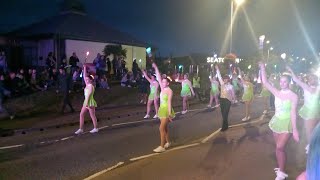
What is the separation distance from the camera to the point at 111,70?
31.6m

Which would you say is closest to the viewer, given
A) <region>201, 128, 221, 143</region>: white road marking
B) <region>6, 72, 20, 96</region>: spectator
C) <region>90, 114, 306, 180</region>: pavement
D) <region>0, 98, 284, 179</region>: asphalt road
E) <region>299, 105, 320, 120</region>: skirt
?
<region>90, 114, 306, 180</region>: pavement

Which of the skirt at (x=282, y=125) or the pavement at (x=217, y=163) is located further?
the pavement at (x=217, y=163)

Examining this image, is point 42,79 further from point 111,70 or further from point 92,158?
point 92,158

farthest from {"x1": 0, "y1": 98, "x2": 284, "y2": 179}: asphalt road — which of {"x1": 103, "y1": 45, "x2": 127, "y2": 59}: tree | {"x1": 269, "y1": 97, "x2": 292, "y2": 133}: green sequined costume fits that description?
{"x1": 103, "y1": 45, "x2": 127, "y2": 59}: tree

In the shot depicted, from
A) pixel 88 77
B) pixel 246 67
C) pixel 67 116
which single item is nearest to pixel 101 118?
pixel 67 116

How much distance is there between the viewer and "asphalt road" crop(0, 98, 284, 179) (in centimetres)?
928

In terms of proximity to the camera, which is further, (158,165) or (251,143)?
(251,143)

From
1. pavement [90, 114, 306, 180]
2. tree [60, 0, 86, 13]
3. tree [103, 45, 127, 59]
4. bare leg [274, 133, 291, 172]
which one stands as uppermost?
tree [60, 0, 86, 13]

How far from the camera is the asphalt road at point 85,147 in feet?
30.5

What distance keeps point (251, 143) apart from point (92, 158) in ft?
15.3

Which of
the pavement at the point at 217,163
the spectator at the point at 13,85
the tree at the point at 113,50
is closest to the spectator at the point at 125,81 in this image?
the tree at the point at 113,50

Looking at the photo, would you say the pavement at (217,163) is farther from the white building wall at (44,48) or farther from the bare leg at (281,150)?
the white building wall at (44,48)

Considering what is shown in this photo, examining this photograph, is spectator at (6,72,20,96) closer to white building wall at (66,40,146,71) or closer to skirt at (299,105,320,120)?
white building wall at (66,40,146,71)

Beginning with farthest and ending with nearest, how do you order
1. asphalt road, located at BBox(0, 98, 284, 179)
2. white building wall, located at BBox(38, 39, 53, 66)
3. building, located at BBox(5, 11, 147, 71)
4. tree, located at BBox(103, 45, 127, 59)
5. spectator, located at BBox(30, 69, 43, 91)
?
1. tree, located at BBox(103, 45, 127, 59)
2. white building wall, located at BBox(38, 39, 53, 66)
3. building, located at BBox(5, 11, 147, 71)
4. spectator, located at BBox(30, 69, 43, 91)
5. asphalt road, located at BBox(0, 98, 284, 179)
